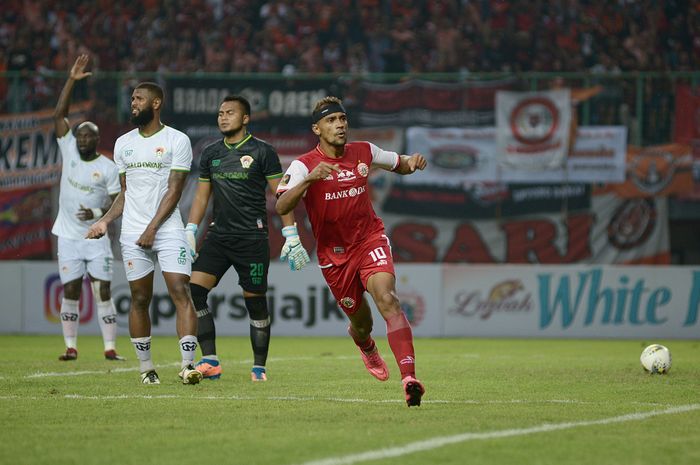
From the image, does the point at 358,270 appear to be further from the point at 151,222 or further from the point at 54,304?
the point at 54,304

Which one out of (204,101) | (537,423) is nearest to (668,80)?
(204,101)

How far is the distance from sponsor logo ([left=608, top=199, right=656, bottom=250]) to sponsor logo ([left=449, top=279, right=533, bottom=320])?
5.44 feet

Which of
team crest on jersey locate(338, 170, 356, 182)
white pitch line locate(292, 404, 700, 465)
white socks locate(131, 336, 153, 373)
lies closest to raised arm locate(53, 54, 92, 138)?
white socks locate(131, 336, 153, 373)

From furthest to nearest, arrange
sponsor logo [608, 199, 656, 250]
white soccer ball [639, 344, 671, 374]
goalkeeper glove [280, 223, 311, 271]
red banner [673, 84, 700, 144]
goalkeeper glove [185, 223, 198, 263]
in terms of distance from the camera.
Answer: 1. sponsor logo [608, 199, 656, 250]
2. red banner [673, 84, 700, 144]
3. white soccer ball [639, 344, 671, 374]
4. goalkeeper glove [185, 223, 198, 263]
5. goalkeeper glove [280, 223, 311, 271]

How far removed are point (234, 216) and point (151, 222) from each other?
84 cm

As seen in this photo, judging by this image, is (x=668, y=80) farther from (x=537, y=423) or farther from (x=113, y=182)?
(x=537, y=423)

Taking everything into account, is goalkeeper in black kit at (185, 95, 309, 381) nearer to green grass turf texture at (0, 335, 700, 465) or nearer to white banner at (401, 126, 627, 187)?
green grass turf texture at (0, 335, 700, 465)

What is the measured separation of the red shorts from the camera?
884 centimetres

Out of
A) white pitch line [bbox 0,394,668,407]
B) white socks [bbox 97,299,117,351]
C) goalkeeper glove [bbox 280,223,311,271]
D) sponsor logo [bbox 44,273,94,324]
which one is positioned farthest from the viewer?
sponsor logo [bbox 44,273,94,324]

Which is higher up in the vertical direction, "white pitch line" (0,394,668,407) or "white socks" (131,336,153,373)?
"white socks" (131,336,153,373)

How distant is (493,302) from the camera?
19375 mm

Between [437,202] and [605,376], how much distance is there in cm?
833

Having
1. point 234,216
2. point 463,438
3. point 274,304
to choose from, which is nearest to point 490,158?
point 274,304

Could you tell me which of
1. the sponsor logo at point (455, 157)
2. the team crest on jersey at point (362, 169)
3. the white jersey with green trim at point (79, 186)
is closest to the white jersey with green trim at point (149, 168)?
the team crest on jersey at point (362, 169)
